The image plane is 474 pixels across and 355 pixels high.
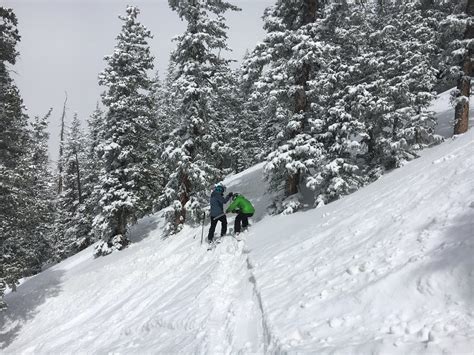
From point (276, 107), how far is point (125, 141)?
1046 cm

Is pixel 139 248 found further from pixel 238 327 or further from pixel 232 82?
pixel 238 327

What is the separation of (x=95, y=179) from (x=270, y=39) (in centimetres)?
2550

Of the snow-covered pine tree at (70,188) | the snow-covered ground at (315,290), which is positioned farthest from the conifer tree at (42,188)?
the snow-covered ground at (315,290)

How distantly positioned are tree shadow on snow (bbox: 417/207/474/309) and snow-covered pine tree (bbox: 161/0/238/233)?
14.6 metres

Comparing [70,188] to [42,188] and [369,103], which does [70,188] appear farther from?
[369,103]

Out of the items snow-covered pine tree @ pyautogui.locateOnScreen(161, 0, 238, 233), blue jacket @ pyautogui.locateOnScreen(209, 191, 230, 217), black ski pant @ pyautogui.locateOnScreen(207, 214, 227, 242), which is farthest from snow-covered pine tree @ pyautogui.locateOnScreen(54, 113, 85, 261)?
blue jacket @ pyautogui.locateOnScreen(209, 191, 230, 217)

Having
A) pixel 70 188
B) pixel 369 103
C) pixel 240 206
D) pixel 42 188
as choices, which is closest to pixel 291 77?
pixel 369 103

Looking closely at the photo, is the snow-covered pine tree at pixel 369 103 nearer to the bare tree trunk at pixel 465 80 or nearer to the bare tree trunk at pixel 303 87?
the bare tree trunk at pixel 303 87

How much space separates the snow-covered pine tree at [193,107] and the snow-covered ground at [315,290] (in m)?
3.62

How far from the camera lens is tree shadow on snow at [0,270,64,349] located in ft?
57.4

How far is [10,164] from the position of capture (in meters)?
17.5

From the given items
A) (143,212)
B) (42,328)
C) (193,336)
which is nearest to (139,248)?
(143,212)

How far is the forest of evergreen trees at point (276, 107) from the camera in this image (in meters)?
16.5

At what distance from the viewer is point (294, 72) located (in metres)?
16.9
